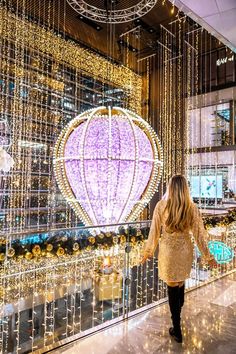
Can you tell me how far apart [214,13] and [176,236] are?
270 centimetres

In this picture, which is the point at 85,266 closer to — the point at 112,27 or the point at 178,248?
the point at 178,248

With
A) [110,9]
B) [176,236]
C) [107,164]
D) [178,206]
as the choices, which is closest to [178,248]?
[176,236]

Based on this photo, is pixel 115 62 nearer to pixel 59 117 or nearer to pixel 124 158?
pixel 59 117

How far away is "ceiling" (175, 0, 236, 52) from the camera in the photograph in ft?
11.4

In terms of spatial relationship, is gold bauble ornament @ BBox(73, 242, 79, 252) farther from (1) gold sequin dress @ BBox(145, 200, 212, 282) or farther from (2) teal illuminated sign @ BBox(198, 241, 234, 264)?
(2) teal illuminated sign @ BBox(198, 241, 234, 264)

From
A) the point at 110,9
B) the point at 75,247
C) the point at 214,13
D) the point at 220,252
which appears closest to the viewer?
the point at 75,247

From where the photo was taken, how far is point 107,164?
3.86 metres

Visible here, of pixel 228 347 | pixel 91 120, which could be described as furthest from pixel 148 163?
pixel 228 347

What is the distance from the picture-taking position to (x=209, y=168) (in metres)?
10.6

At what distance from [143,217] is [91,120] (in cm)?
588

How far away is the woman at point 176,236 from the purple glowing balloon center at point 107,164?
5.37ft

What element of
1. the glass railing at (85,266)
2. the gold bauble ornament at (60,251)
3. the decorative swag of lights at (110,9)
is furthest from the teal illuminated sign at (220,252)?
the decorative swag of lights at (110,9)

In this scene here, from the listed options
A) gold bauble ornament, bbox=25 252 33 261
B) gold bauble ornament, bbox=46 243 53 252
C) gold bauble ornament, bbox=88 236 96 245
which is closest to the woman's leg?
gold bauble ornament, bbox=88 236 96 245

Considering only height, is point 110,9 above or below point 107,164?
above
